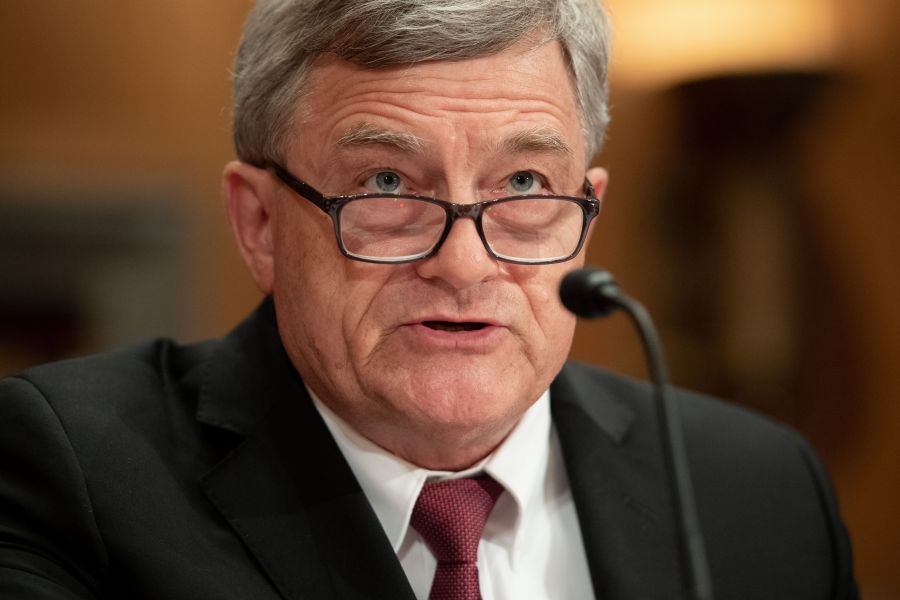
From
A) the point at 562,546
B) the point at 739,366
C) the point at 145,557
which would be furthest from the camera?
the point at 739,366

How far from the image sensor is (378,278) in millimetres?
1646

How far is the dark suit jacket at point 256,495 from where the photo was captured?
5.12 feet

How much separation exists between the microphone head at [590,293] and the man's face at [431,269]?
0.32 m

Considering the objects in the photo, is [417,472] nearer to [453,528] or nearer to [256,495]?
[453,528]

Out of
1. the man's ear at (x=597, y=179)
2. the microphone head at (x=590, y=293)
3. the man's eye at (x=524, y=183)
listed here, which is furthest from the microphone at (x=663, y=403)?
the man's ear at (x=597, y=179)

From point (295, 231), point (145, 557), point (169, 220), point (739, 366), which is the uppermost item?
point (295, 231)

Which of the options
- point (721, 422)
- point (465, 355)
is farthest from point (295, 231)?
point (721, 422)

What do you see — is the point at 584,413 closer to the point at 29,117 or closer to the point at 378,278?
the point at 378,278

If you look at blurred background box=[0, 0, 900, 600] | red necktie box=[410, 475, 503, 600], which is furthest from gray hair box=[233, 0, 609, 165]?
blurred background box=[0, 0, 900, 600]

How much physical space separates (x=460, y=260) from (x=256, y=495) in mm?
480

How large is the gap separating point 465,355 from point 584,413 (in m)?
0.47

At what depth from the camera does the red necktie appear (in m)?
1.69

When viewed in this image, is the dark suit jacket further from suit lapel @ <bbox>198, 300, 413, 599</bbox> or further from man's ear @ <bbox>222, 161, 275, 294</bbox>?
man's ear @ <bbox>222, 161, 275, 294</bbox>

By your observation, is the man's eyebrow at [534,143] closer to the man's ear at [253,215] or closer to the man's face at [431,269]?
the man's face at [431,269]
